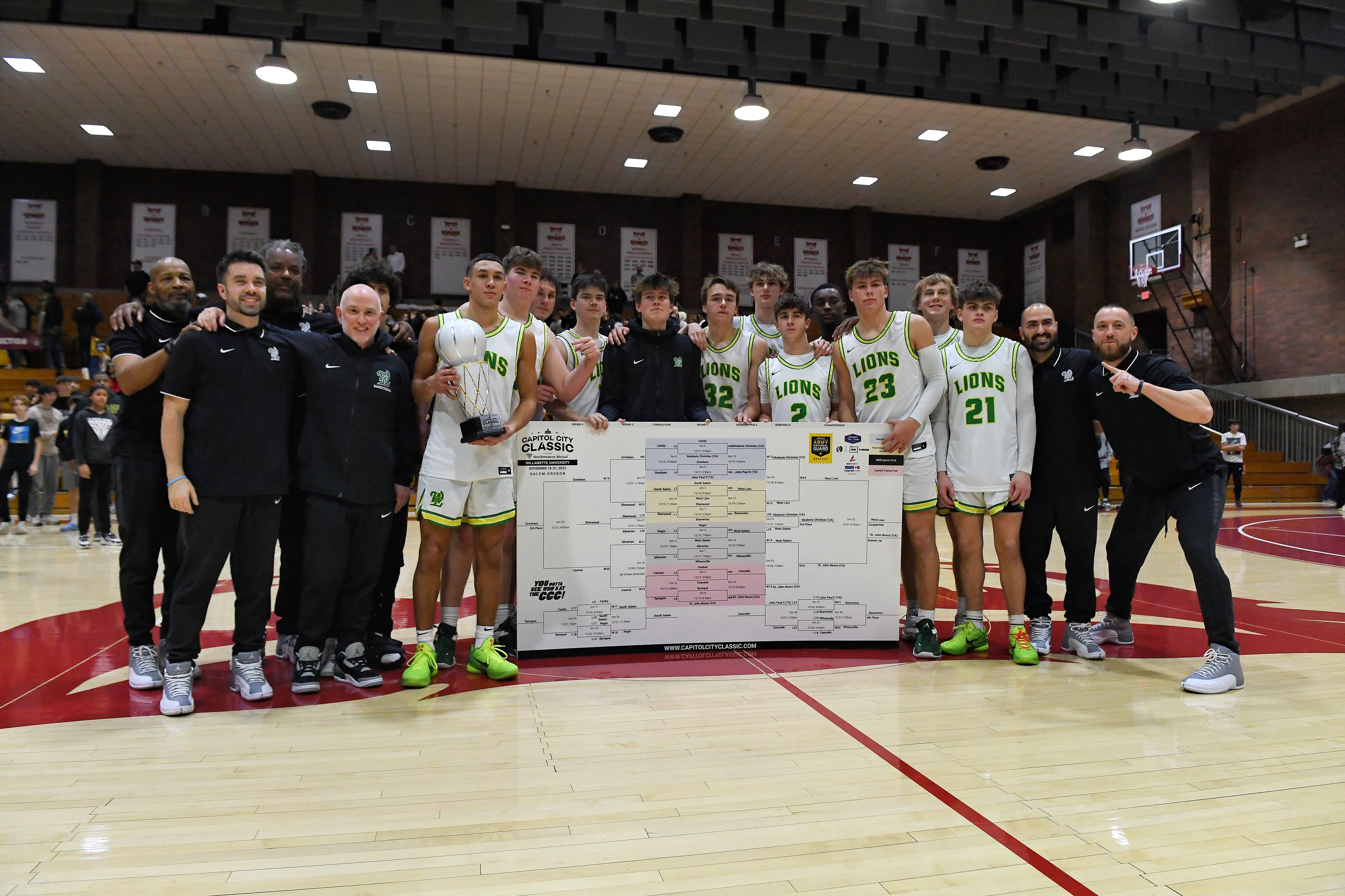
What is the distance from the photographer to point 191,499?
10.4 feet

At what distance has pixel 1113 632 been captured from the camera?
4.29 m

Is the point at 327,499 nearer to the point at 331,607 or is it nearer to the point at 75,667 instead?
Answer: the point at 331,607

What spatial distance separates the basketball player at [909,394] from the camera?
4066 millimetres

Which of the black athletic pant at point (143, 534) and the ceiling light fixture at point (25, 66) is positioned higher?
the ceiling light fixture at point (25, 66)

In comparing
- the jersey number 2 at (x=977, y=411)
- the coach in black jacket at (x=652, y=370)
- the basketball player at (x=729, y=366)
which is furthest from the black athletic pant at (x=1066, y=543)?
the coach in black jacket at (x=652, y=370)

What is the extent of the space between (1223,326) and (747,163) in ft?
33.2

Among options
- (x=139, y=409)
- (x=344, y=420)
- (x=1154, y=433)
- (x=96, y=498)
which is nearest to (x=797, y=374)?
(x=1154, y=433)

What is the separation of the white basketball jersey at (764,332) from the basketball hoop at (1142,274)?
15402mm

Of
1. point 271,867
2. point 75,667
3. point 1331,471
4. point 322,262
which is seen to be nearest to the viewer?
point 271,867

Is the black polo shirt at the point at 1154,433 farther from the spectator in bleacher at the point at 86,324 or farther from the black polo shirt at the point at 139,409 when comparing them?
the spectator in bleacher at the point at 86,324

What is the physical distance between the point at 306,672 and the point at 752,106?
427 inches

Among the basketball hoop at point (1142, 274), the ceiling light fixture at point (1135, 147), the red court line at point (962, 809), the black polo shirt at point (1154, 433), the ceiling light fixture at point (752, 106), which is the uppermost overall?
the ceiling light fixture at point (1135, 147)

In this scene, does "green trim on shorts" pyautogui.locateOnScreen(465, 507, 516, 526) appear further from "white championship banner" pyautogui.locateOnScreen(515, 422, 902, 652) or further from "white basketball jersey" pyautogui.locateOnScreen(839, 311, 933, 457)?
"white basketball jersey" pyautogui.locateOnScreen(839, 311, 933, 457)

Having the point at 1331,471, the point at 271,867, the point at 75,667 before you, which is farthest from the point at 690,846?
the point at 1331,471
